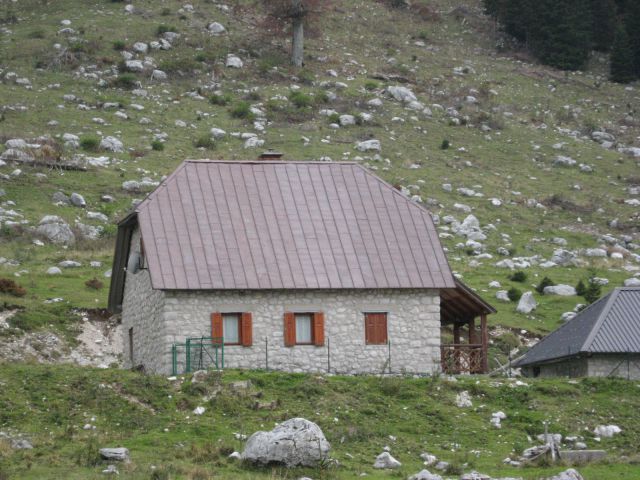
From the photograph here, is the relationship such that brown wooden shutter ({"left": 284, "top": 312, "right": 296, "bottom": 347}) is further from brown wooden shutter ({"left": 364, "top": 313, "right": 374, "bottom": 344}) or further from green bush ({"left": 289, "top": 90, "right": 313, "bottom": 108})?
green bush ({"left": 289, "top": 90, "right": 313, "bottom": 108})

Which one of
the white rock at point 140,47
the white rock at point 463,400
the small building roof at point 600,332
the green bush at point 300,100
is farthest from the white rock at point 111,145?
the white rock at point 463,400

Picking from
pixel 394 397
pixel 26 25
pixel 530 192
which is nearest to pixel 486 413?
pixel 394 397

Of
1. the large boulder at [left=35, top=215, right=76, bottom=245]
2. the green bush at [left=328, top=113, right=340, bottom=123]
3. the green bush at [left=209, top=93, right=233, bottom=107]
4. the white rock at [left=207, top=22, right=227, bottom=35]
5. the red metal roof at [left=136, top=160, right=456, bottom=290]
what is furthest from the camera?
the white rock at [left=207, top=22, right=227, bottom=35]

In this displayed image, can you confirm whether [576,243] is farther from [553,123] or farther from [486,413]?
[486,413]

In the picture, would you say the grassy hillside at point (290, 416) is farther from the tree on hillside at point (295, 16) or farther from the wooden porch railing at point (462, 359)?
the tree on hillside at point (295, 16)

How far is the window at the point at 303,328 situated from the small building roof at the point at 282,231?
104 cm

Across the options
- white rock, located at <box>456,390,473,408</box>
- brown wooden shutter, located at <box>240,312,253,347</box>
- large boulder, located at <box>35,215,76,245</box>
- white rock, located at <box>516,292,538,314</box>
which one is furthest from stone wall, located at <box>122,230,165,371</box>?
white rock, located at <box>516,292,538,314</box>

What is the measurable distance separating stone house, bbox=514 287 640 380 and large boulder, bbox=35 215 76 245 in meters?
23.2

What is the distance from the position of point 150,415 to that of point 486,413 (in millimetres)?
9832

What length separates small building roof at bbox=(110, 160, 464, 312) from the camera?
45.6m

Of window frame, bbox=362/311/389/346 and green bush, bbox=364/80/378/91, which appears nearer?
window frame, bbox=362/311/389/346

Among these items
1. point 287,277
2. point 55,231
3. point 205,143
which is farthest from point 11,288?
point 205,143

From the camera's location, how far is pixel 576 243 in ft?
244

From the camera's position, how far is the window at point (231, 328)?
1773 inches
